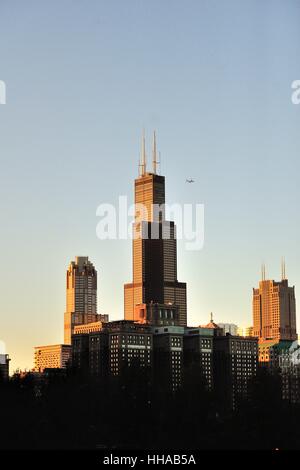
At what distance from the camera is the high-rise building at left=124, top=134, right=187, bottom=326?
8681 centimetres

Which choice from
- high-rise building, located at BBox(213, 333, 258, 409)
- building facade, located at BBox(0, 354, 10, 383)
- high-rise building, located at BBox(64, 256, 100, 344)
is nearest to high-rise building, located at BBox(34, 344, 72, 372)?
high-rise building, located at BBox(64, 256, 100, 344)

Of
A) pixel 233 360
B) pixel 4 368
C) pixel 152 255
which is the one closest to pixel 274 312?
pixel 152 255

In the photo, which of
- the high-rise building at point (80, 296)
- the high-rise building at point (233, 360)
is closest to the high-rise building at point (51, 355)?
the high-rise building at point (80, 296)

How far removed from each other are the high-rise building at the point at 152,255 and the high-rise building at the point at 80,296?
511 centimetres

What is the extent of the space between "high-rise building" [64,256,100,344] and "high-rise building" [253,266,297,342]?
46.9 feet

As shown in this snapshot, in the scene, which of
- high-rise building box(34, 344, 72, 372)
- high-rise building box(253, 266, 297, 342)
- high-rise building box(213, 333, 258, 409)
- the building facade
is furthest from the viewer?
high-rise building box(253, 266, 297, 342)

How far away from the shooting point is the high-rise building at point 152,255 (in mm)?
86812

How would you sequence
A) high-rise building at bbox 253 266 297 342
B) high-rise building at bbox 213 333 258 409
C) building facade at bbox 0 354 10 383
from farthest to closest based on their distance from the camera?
high-rise building at bbox 253 266 297 342, high-rise building at bbox 213 333 258 409, building facade at bbox 0 354 10 383

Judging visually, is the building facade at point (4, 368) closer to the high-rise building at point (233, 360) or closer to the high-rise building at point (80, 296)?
the high-rise building at point (233, 360)

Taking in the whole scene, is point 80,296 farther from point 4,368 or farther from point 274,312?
point 4,368

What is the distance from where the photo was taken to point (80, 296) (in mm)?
94000

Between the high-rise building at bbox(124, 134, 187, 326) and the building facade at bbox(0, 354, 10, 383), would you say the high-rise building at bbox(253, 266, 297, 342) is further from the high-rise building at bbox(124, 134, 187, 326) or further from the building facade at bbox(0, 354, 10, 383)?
the building facade at bbox(0, 354, 10, 383)

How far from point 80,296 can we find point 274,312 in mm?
17223
